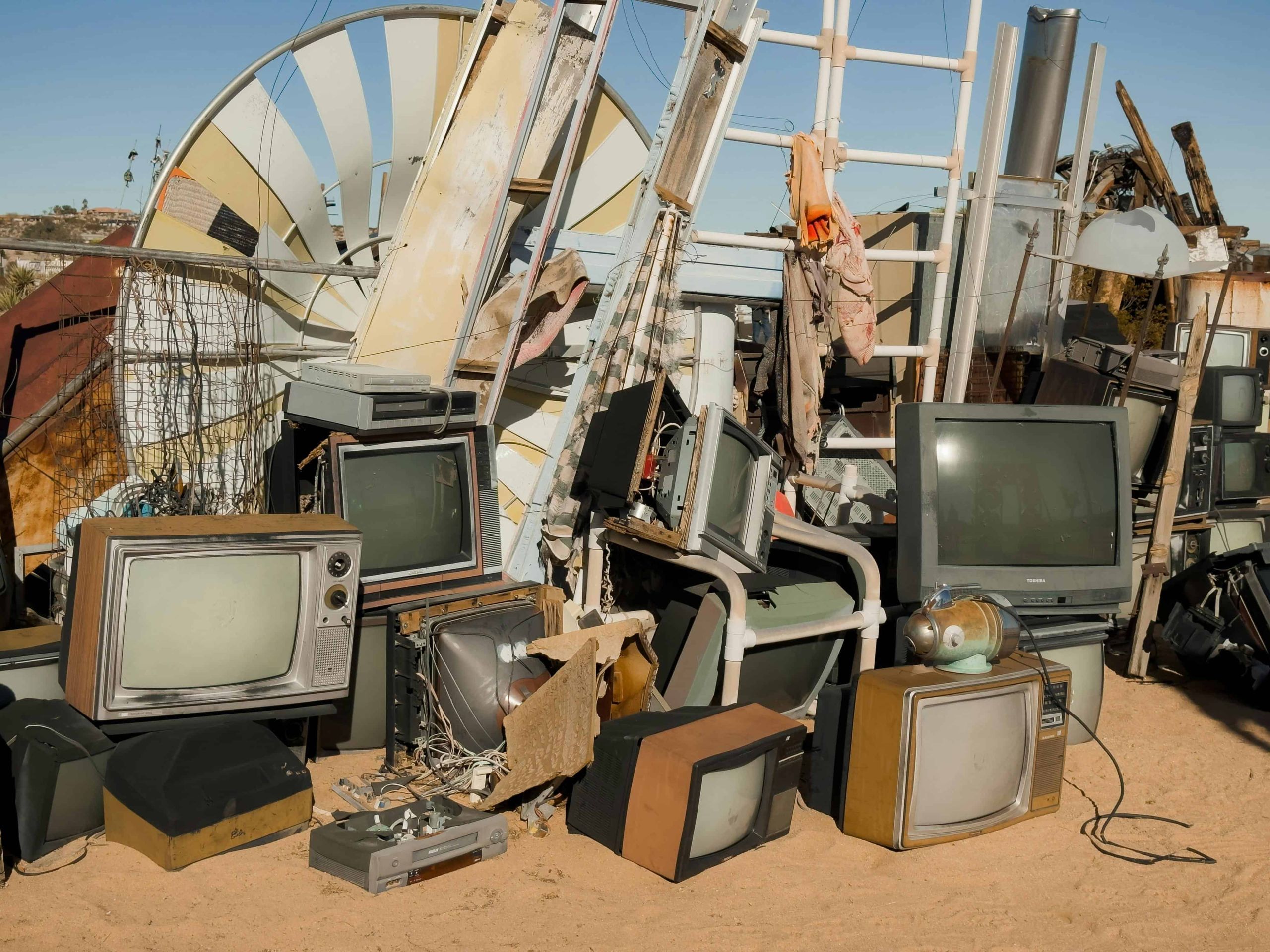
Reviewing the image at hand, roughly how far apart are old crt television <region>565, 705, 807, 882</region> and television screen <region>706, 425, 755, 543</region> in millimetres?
722

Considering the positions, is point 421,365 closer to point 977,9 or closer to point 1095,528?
point 1095,528

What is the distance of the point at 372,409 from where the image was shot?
361cm

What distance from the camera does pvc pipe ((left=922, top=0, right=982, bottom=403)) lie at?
5719 millimetres

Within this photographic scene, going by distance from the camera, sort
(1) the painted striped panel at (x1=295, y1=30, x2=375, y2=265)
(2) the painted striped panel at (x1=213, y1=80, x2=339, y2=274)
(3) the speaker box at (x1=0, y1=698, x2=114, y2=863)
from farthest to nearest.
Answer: (1) the painted striped panel at (x1=295, y1=30, x2=375, y2=265) < (2) the painted striped panel at (x1=213, y1=80, x2=339, y2=274) < (3) the speaker box at (x1=0, y1=698, x2=114, y2=863)

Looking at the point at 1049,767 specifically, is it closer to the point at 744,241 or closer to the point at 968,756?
the point at 968,756

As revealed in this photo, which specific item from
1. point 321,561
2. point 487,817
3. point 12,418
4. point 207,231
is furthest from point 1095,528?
point 12,418

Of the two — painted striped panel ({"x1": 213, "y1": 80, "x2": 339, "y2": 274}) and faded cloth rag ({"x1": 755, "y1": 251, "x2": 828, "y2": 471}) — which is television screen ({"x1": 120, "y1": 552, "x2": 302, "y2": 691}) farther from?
faded cloth rag ({"x1": 755, "y1": 251, "x2": 828, "y2": 471})

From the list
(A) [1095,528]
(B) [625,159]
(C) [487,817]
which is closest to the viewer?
(C) [487,817]

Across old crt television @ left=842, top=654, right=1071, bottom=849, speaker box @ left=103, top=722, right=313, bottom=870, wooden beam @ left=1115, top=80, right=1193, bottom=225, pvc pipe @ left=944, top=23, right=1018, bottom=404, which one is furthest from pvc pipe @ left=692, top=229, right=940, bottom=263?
wooden beam @ left=1115, top=80, right=1193, bottom=225

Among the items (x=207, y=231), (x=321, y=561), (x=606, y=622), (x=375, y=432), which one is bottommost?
(x=606, y=622)

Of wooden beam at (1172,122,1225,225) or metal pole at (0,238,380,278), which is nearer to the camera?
metal pole at (0,238,380,278)

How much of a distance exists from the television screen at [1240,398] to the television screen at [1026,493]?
6.64 ft

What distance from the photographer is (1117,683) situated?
5.08 m

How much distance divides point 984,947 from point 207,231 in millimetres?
3965
